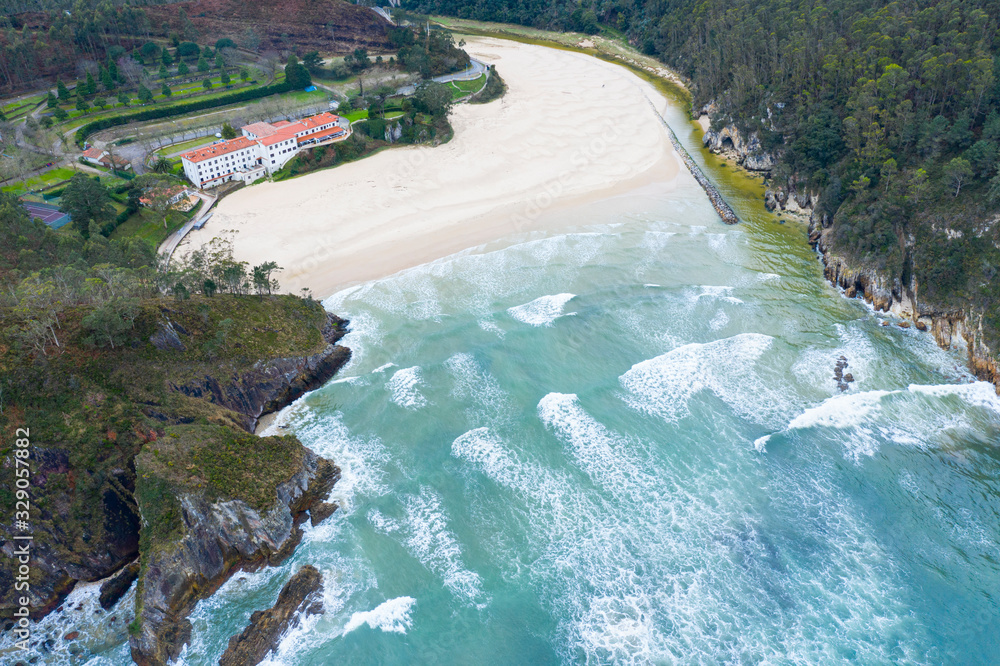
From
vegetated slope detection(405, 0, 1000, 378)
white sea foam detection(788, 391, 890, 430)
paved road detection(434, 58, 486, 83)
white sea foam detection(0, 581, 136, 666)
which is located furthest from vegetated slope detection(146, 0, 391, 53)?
white sea foam detection(788, 391, 890, 430)

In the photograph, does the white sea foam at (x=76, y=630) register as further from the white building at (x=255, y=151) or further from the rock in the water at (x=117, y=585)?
the white building at (x=255, y=151)

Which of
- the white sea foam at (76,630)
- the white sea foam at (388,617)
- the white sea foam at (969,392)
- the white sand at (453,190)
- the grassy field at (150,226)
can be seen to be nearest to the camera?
the white sea foam at (76,630)

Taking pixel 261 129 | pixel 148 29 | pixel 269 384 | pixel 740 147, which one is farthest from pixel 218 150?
pixel 740 147

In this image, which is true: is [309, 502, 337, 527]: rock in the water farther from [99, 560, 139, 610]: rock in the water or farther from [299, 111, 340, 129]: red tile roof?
[299, 111, 340, 129]: red tile roof

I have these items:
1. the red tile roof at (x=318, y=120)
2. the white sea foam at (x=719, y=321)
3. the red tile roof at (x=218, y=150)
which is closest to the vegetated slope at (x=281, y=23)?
the red tile roof at (x=318, y=120)

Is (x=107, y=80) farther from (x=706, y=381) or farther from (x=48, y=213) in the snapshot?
(x=706, y=381)

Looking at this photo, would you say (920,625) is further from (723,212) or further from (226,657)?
(723,212)
